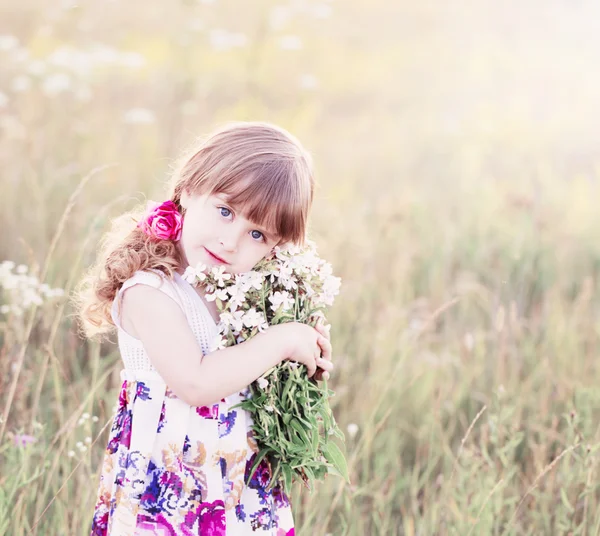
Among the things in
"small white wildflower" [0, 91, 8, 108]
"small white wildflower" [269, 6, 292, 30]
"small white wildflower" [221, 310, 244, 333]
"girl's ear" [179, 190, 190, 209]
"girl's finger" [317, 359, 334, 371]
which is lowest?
"girl's finger" [317, 359, 334, 371]

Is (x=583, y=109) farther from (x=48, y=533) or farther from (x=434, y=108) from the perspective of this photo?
(x=48, y=533)

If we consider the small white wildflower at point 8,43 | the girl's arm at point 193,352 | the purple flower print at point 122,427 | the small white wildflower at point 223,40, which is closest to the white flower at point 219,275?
the girl's arm at point 193,352

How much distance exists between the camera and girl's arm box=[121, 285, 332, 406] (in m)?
1.66

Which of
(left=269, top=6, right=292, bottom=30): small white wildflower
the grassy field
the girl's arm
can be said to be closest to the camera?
the girl's arm

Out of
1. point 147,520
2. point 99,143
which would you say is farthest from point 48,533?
point 99,143

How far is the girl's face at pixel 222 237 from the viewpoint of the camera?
174 centimetres

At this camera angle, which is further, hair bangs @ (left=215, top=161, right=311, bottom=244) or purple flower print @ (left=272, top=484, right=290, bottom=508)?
purple flower print @ (left=272, top=484, right=290, bottom=508)

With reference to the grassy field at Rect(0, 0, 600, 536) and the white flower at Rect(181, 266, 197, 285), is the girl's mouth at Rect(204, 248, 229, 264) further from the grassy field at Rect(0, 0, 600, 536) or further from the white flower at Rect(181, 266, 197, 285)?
the grassy field at Rect(0, 0, 600, 536)

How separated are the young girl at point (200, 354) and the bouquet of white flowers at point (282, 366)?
3 centimetres

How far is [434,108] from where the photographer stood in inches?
256

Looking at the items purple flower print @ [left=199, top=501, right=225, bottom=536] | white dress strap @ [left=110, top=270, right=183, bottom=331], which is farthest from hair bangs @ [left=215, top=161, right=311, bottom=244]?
purple flower print @ [left=199, top=501, right=225, bottom=536]

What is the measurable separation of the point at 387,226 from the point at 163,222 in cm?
214

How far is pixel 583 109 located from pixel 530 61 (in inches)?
28.6

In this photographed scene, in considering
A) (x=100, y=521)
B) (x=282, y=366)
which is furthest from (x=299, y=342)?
(x=100, y=521)
